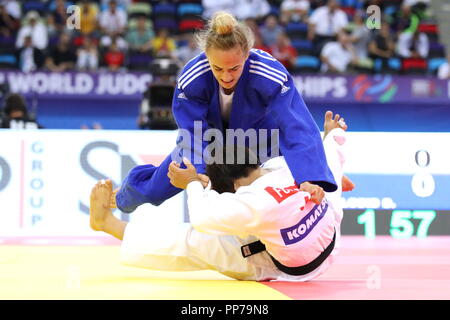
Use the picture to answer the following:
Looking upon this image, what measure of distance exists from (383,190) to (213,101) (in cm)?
322

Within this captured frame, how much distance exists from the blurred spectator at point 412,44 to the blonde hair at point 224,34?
9252mm

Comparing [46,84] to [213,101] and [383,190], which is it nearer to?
[383,190]

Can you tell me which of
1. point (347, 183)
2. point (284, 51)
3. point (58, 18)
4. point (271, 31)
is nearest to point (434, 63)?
point (284, 51)

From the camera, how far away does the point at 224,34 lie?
12.6 feet

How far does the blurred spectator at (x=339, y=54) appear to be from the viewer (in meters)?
12.4

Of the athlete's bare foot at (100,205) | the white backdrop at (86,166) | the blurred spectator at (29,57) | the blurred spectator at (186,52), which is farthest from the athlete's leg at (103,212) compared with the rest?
the blurred spectator at (29,57)

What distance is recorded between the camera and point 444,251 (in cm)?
582

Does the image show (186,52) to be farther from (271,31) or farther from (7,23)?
(7,23)

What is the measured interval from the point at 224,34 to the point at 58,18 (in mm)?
9541

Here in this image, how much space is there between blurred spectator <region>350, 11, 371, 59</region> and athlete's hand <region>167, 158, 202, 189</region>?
9.15 metres

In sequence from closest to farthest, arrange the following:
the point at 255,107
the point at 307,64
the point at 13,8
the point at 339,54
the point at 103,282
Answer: the point at 103,282 < the point at 255,107 < the point at 307,64 < the point at 339,54 < the point at 13,8

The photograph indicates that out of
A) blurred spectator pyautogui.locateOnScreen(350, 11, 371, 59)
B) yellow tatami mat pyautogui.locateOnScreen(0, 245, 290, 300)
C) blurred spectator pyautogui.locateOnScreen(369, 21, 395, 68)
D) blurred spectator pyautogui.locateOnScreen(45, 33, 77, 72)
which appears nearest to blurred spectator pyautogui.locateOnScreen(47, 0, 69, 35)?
blurred spectator pyautogui.locateOnScreen(45, 33, 77, 72)

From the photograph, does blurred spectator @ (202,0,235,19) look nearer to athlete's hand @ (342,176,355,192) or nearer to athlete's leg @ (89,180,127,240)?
athlete's hand @ (342,176,355,192)

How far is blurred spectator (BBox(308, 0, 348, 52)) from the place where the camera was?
Result: 1283 cm
